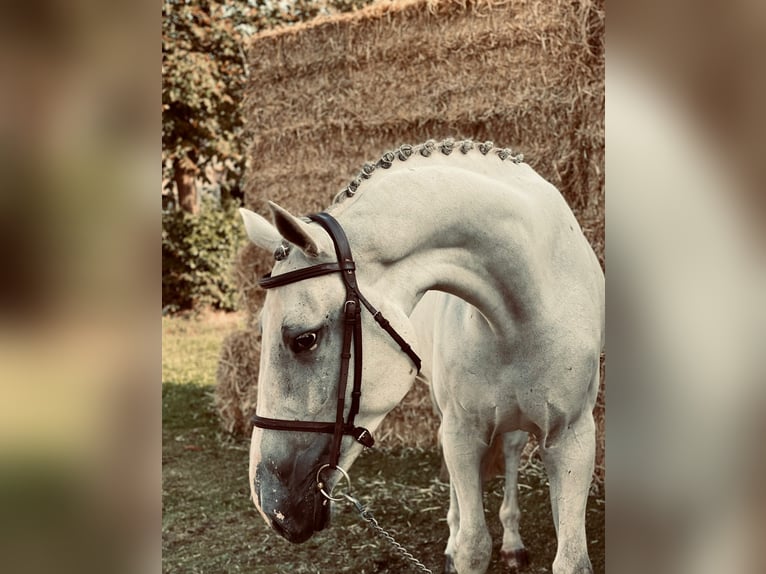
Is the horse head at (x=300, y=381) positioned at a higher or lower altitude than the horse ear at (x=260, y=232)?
lower

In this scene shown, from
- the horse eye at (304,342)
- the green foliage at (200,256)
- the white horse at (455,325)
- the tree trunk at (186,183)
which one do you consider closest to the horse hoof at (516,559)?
the white horse at (455,325)

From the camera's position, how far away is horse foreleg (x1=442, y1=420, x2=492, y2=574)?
88.7 inches

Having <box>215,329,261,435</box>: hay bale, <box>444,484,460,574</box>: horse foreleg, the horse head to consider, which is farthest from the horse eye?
<box>215,329,261,435</box>: hay bale

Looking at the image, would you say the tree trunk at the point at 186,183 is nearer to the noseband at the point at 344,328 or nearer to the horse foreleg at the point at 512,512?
the horse foreleg at the point at 512,512

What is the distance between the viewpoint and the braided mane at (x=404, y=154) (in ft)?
5.61

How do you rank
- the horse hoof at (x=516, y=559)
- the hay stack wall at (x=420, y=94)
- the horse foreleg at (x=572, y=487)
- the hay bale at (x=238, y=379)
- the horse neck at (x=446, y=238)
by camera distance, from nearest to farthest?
the horse neck at (x=446, y=238), the horse foreleg at (x=572, y=487), the horse hoof at (x=516, y=559), the hay stack wall at (x=420, y=94), the hay bale at (x=238, y=379)

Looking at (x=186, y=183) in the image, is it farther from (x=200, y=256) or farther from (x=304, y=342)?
(x=304, y=342)

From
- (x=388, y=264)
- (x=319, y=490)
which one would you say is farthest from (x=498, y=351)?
(x=319, y=490)

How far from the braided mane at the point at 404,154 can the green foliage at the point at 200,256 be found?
8.22 metres

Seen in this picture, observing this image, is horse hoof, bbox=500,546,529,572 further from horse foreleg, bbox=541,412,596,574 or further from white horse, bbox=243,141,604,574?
horse foreleg, bbox=541,412,596,574

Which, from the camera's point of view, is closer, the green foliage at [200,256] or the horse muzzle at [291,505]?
the horse muzzle at [291,505]
